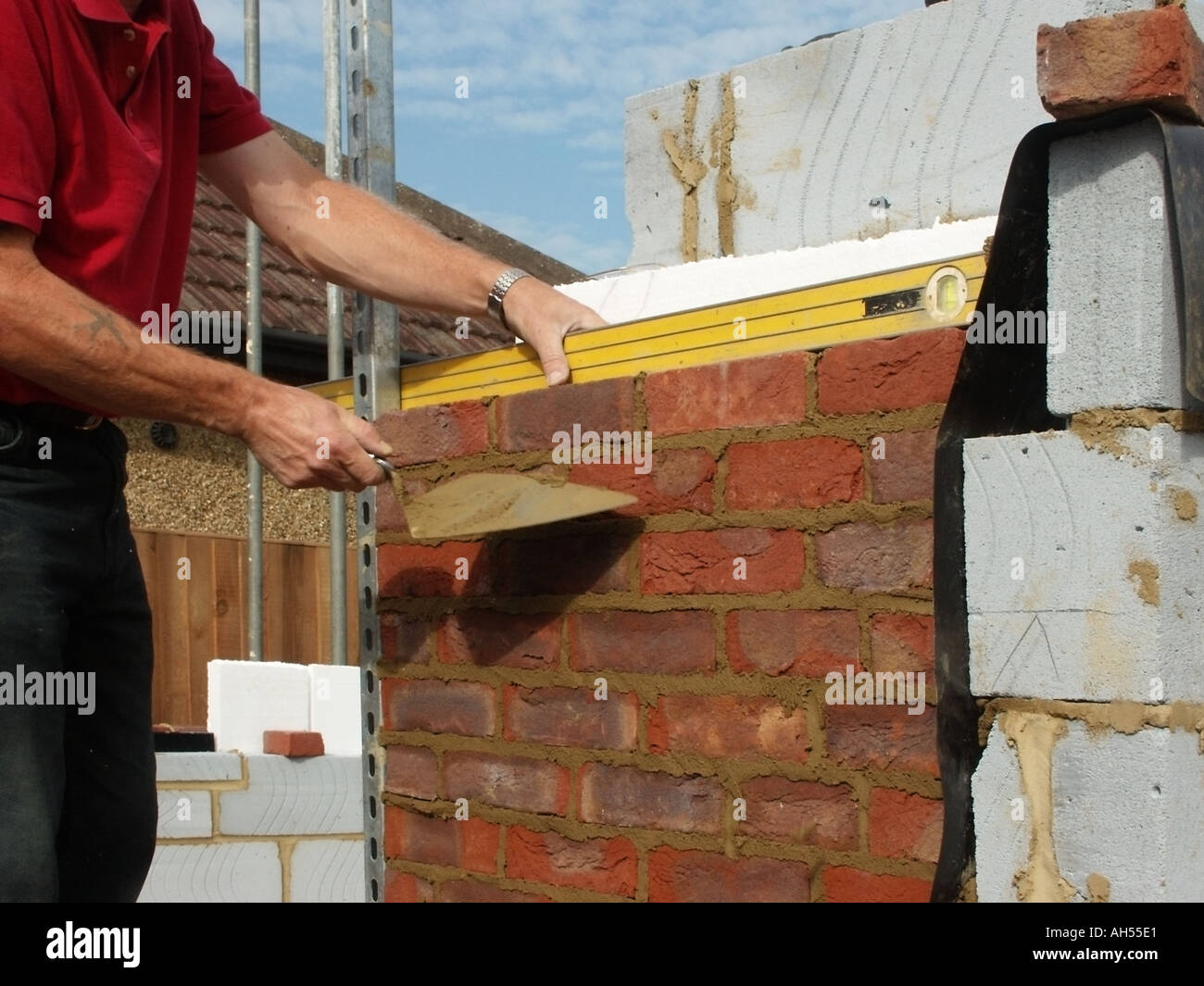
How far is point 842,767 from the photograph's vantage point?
7.29 feet

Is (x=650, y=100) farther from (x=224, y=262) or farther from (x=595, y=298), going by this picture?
(x=224, y=262)

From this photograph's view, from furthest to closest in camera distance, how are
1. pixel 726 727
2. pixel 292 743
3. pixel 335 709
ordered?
pixel 335 709 < pixel 292 743 < pixel 726 727

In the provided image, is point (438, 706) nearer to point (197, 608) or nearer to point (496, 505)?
point (496, 505)

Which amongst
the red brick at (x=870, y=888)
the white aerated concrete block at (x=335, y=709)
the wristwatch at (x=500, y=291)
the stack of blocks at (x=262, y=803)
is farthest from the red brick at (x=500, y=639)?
the white aerated concrete block at (x=335, y=709)

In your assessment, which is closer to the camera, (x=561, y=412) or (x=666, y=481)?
(x=666, y=481)

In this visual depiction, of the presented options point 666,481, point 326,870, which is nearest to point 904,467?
point 666,481

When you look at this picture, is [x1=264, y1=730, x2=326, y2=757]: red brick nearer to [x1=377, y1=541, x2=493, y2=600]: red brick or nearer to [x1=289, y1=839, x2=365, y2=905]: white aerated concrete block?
[x1=289, y1=839, x2=365, y2=905]: white aerated concrete block

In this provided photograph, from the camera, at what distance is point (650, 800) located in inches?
98.6

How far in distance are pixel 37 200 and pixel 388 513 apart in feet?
3.67

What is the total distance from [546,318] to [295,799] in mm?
2688

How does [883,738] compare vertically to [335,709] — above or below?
above

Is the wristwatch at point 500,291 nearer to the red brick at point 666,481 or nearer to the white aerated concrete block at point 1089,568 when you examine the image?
the red brick at point 666,481

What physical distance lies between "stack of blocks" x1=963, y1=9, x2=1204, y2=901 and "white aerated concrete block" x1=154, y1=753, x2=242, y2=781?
10.7 ft

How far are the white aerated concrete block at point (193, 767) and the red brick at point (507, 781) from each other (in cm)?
203
